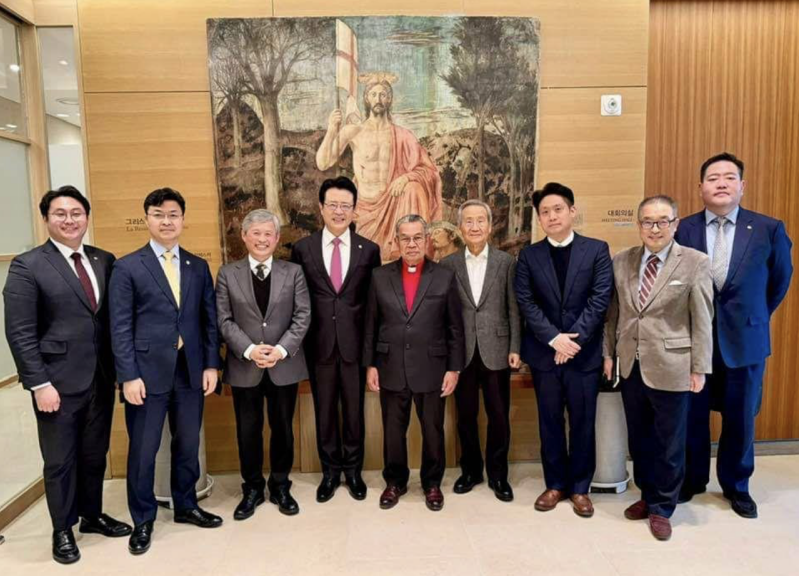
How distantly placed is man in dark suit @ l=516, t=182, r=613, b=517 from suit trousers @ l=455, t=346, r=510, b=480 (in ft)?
0.76

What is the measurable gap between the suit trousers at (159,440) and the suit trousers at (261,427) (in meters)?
0.26

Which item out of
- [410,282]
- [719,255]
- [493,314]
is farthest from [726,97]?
[410,282]

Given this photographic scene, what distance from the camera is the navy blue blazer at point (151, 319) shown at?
287 centimetres

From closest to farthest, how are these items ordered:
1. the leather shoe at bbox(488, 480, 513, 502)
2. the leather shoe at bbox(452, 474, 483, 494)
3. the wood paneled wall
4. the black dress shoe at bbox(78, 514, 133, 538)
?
1. the black dress shoe at bbox(78, 514, 133, 538)
2. the leather shoe at bbox(488, 480, 513, 502)
3. the leather shoe at bbox(452, 474, 483, 494)
4. the wood paneled wall

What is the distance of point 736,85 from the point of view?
164 inches

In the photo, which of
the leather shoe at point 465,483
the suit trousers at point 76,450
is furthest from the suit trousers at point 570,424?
the suit trousers at point 76,450

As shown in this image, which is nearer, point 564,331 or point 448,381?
point 564,331

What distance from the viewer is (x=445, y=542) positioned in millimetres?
2990

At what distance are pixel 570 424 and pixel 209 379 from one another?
7.39ft

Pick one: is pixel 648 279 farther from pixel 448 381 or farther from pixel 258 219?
pixel 258 219

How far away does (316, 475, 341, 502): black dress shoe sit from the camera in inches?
137

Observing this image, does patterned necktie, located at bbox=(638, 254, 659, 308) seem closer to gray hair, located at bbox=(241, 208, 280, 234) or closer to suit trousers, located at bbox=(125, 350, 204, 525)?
gray hair, located at bbox=(241, 208, 280, 234)

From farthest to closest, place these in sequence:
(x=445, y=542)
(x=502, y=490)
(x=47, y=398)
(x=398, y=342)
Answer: (x=502, y=490) < (x=398, y=342) < (x=445, y=542) < (x=47, y=398)

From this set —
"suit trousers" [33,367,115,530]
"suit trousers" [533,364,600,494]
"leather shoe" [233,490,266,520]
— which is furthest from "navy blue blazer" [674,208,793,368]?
"suit trousers" [33,367,115,530]
